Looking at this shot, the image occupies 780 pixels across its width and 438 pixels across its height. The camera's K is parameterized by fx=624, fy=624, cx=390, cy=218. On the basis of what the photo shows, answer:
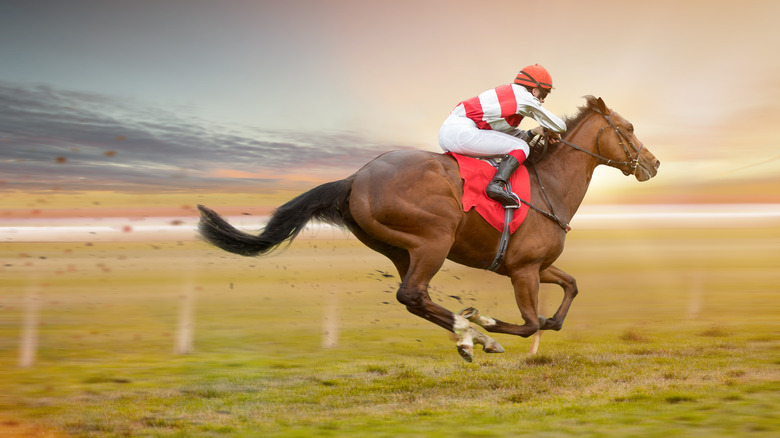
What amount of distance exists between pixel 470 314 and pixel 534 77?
8.51 feet

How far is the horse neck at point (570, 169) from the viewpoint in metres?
6.87

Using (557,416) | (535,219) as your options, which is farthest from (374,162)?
(557,416)

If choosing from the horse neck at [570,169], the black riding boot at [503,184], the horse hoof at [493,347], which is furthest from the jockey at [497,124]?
the horse hoof at [493,347]

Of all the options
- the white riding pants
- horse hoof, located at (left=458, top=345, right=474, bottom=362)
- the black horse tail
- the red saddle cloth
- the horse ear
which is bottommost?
horse hoof, located at (left=458, top=345, right=474, bottom=362)

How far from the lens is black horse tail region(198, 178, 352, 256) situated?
6.24 meters

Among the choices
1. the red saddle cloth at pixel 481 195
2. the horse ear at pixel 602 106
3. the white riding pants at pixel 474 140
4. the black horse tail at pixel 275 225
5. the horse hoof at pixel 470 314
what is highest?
the horse ear at pixel 602 106

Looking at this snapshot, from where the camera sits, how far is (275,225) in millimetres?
6324

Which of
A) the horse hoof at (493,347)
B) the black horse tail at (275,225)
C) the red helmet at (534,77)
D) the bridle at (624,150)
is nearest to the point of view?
the horse hoof at (493,347)

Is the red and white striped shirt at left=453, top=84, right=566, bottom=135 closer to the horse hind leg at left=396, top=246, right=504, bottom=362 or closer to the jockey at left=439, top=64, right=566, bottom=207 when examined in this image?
the jockey at left=439, top=64, right=566, bottom=207

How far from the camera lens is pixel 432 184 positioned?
606cm

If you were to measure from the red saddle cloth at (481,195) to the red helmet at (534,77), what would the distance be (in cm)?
104

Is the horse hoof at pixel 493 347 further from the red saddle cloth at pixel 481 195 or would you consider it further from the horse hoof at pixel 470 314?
the red saddle cloth at pixel 481 195

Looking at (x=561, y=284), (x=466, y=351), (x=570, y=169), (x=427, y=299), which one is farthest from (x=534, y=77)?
(x=466, y=351)

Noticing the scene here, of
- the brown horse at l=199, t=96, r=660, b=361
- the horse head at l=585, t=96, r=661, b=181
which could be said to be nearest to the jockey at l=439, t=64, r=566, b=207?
the brown horse at l=199, t=96, r=660, b=361
